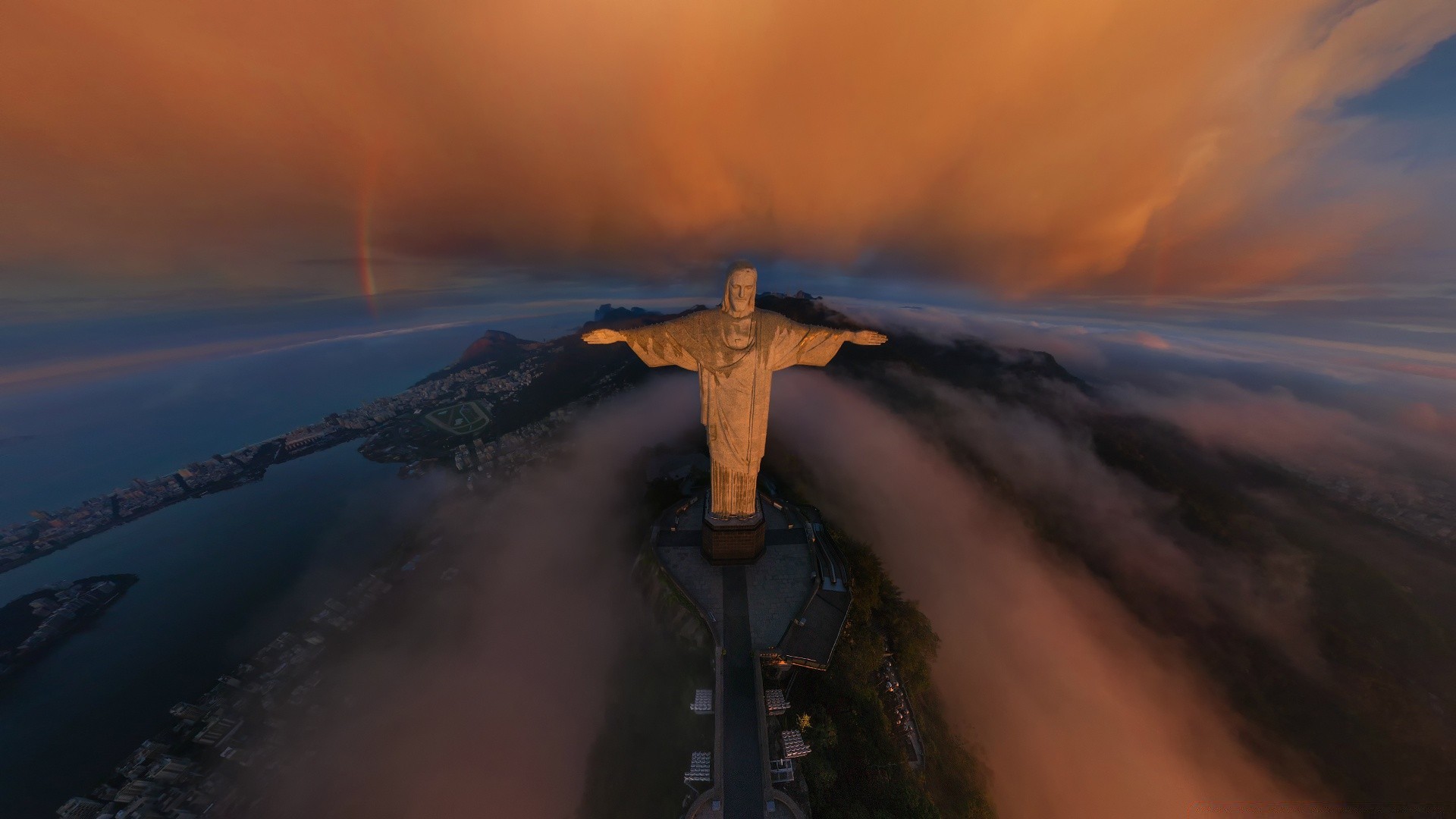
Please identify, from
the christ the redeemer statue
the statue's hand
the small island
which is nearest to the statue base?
the christ the redeemer statue

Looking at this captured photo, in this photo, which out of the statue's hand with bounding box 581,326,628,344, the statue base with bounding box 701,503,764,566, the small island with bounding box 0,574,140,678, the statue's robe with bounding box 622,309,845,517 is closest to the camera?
the statue's hand with bounding box 581,326,628,344

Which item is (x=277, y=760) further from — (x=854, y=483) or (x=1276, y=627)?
(x=1276, y=627)

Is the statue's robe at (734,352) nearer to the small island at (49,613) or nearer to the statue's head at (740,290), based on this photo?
the statue's head at (740,290)

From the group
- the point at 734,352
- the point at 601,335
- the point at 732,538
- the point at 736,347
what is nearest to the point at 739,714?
the point at 732,538

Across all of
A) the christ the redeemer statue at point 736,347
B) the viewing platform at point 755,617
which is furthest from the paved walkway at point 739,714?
the christ the redeemer statue at point 736,347

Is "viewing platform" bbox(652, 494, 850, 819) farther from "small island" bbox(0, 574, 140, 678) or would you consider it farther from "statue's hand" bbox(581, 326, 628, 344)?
A: "small island" bbox(0, 574, 140, 678)
